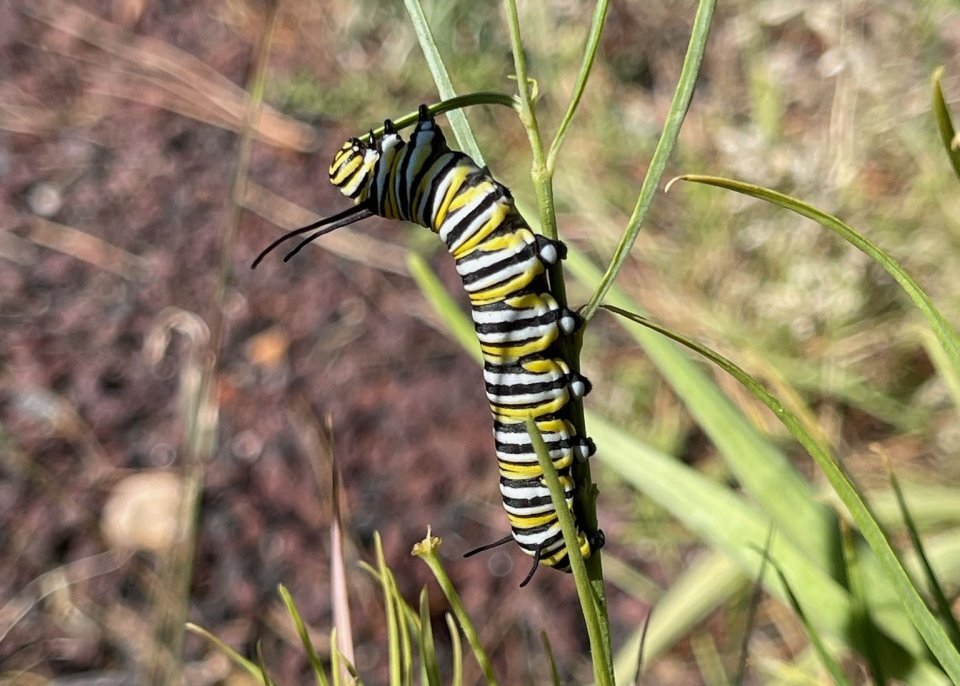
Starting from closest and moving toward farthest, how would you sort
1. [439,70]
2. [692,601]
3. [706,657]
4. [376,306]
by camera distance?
[439,70], [692,601], [706,657], [376,306]

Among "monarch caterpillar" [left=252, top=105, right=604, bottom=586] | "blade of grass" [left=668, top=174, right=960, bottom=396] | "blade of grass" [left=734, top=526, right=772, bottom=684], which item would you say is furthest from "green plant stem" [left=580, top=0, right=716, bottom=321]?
"blade of grass" [left=734, top=526, right=772, bottom=684]

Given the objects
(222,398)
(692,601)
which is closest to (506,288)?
(692,601)

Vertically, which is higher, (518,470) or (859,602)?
(518,470)

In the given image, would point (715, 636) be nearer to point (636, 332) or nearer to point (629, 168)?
point (636, 332)

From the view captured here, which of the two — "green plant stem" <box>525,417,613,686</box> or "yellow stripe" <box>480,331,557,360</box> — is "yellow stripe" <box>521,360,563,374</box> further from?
"green plant stem" <box>525,417,613,686</box>

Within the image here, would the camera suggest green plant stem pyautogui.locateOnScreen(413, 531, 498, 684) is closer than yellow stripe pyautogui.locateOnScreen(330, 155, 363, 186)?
Yes

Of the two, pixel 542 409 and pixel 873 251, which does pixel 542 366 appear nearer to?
pixel 542 409
